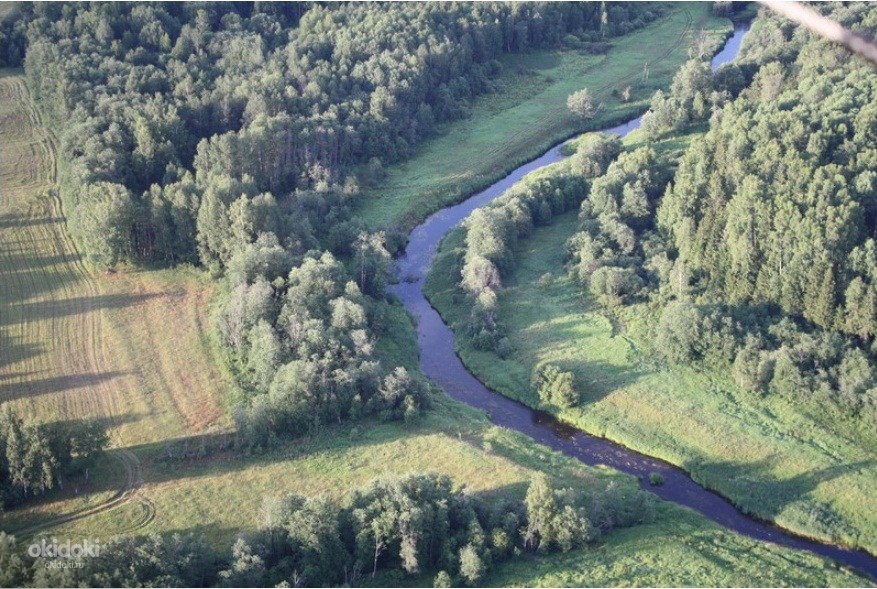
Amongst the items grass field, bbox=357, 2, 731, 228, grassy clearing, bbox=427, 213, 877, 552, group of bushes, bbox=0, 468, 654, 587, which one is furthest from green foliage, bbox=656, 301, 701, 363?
grass field, bbox=357, 2, 731, 228

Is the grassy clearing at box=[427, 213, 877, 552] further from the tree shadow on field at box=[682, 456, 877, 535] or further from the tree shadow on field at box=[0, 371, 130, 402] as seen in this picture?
the tree shadow on field at box=[0, 371, 130, 402]

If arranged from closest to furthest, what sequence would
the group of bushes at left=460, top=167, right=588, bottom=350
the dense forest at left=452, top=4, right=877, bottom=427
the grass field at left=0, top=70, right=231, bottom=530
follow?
1. the grass field at left=0, top=70, right=231, bottom=530
2. the dense forest at left=452, top=4, right=877, bottom=427
3. the group of bushes at left=460, top=167, right=588, bottom=350

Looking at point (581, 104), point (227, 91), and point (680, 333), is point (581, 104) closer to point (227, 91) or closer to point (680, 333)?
point (227, 91)

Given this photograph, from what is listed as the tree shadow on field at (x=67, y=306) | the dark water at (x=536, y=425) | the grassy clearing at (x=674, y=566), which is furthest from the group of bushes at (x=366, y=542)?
the tree shadow on field at (x=67, y=306)

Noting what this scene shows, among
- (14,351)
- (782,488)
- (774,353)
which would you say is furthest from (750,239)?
(14,351)

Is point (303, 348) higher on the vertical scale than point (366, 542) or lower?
higher

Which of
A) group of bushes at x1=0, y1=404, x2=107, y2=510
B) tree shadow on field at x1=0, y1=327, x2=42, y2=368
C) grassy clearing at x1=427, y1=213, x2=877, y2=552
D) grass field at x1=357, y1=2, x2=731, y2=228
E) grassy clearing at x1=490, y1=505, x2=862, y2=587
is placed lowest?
grassy clearing at x1=490, y1=505, x2=862, y2=587
